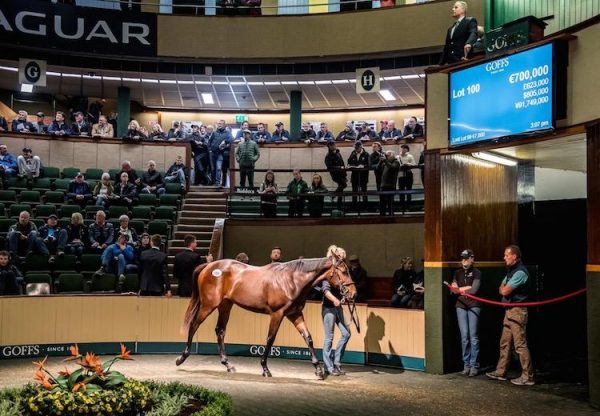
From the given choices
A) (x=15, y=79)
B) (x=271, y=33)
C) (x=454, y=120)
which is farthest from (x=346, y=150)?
(x=15, y=79)

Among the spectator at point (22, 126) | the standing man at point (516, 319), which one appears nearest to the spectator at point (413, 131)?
the standing man at point (516, 319)

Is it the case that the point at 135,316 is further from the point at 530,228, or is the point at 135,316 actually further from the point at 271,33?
the point at 271,33

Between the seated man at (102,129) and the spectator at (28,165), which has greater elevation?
the seated man at (102,129)

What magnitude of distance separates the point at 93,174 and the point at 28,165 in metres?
1.79

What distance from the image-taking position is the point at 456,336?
12102 millimetres

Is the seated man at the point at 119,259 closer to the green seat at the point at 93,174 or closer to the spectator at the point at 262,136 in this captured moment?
the green seat at the point at 93,174

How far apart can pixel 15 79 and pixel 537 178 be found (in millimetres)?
18042

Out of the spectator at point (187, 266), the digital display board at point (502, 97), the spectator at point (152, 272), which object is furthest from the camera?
the spectator at point (152, 272)

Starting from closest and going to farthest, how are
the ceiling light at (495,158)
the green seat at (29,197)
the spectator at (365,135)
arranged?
1. the ceiling light at (495,158)
2. the green seat at (29,197)
3. the spectator at (365,135)

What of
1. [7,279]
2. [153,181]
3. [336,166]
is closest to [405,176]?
[336,166]

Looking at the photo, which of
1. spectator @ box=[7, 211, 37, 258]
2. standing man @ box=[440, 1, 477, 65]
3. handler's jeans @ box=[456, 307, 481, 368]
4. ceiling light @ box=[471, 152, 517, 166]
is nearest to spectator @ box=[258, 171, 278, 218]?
spectator @ box=[7, 211, 37, 258]

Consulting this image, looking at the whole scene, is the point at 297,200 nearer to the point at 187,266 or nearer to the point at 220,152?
the point at 220,152

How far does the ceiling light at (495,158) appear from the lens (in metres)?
12.3

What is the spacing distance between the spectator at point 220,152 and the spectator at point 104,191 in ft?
12.3
